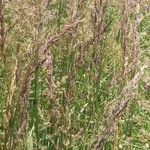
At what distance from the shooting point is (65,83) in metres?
1.98

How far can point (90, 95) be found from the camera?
83.4 inches

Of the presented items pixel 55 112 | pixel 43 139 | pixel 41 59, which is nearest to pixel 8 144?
pixel 41 59

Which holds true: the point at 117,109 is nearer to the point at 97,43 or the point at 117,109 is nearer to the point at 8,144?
the point at 8,144

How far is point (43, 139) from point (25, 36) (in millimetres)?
590

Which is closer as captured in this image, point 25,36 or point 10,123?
point 10,123

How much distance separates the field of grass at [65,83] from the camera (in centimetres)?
127

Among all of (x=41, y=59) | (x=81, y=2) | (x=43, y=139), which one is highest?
(x=81, y=2)

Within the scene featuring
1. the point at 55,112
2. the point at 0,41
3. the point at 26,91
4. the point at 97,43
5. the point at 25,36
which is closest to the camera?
the point at 26,91

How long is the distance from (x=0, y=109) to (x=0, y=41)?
0.43 metres

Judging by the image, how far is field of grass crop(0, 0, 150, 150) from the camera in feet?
4.17

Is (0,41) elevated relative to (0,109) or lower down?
elevated

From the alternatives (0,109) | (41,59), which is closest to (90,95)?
(0,109)

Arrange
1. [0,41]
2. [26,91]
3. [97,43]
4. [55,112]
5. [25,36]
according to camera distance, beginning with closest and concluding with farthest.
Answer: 1. [26,91]
2. [55,112]
3. [0,41]
4. [97,43]
5. [25,36]

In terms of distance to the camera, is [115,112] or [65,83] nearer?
[115,112]
